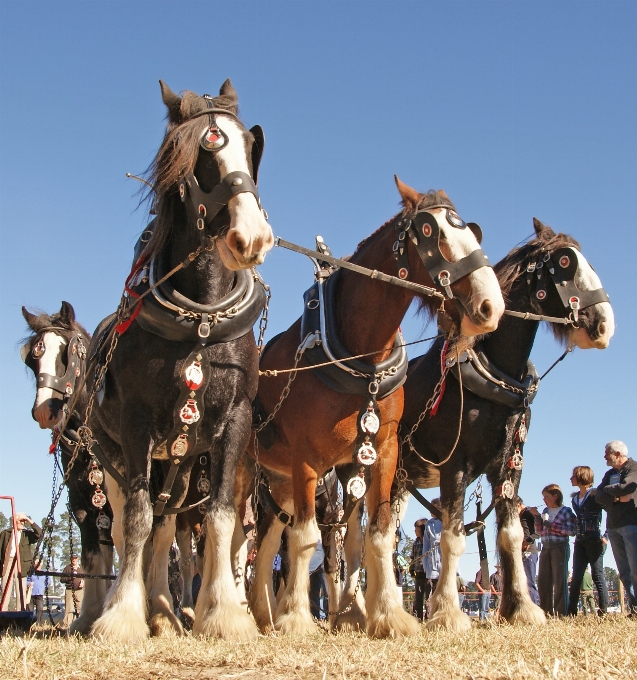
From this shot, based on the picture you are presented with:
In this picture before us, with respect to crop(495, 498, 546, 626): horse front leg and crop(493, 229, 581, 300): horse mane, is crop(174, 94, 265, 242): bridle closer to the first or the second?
crop(493, 229, 581, 300): horse mane

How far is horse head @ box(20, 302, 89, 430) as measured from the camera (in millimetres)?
7539

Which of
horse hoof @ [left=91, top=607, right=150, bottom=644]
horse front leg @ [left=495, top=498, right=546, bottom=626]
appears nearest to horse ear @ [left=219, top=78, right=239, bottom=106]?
horse hoof @ [left=91, top=607, right=150, bottom=644]

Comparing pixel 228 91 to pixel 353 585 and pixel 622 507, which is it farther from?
pixel 622 507

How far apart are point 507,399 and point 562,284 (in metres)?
1.16

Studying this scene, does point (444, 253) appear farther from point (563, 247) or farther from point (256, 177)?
point (563, 247)

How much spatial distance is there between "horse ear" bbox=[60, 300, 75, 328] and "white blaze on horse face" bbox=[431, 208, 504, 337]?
3944mm

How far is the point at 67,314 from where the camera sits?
8.38 metres

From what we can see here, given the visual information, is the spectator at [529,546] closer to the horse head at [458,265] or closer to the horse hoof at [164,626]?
the horse head at [458,265]

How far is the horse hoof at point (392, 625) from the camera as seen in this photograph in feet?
19.3

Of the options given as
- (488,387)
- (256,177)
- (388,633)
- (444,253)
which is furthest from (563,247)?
(388,633)

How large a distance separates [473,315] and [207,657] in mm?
3007

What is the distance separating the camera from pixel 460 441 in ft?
24.5

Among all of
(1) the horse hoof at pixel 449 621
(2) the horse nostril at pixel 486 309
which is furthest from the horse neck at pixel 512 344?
(1) the horse hoof at pixel 449 621

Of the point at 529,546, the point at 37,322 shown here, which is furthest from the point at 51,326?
the point at 529,546
